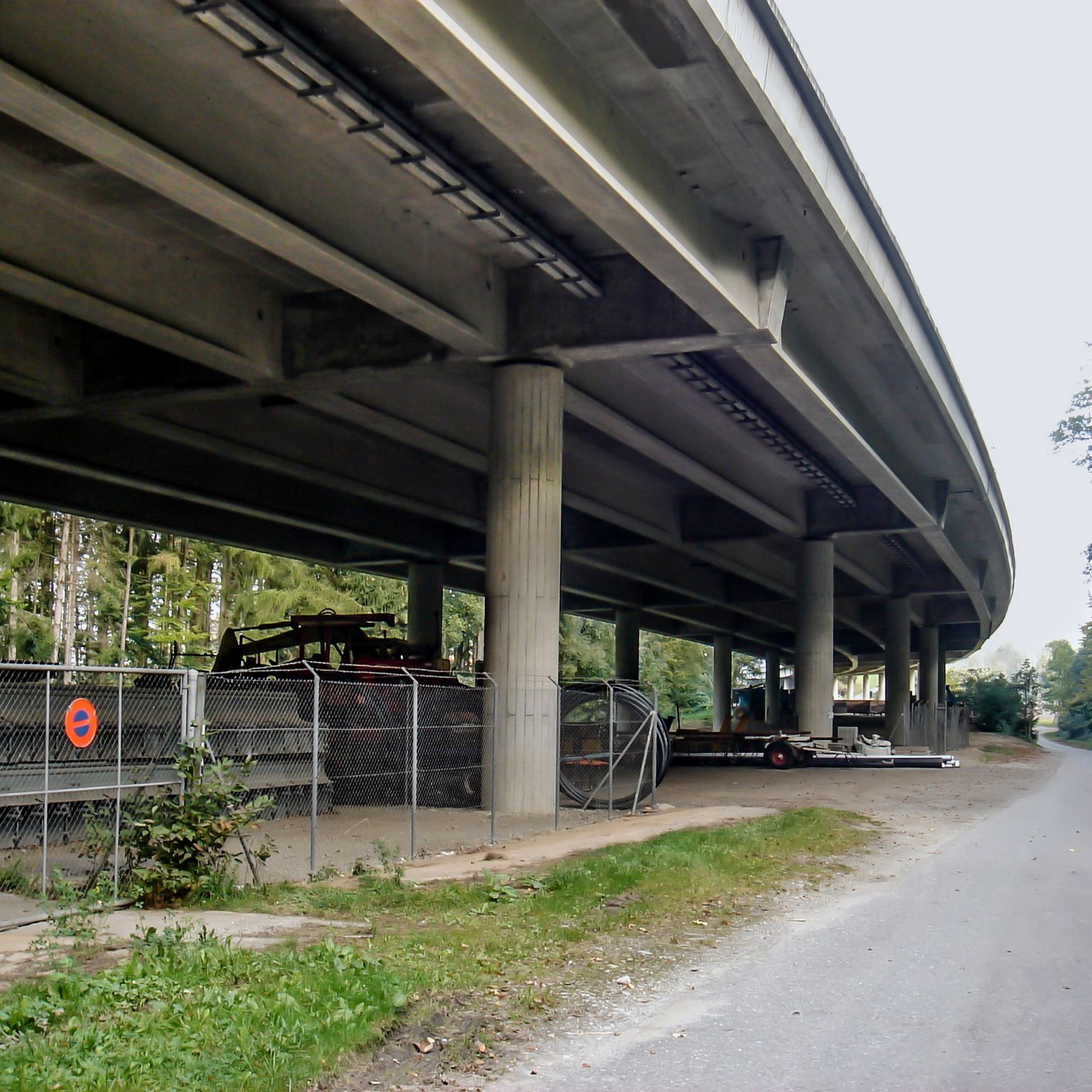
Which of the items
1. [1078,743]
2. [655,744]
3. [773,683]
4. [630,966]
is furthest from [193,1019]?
[773,683]

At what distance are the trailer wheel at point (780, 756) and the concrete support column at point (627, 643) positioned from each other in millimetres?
29936

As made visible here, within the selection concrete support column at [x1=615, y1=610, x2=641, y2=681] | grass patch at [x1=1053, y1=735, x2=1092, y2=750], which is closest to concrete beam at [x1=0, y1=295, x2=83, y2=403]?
concrete support column at [x1=615, y1=610, x2=641, y2=681]

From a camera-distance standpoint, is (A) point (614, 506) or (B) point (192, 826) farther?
(A) point (614, 506)

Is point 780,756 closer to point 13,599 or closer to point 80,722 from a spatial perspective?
point 13,599

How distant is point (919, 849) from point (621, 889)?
6293 mm

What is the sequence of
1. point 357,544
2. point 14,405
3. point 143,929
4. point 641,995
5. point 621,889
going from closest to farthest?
point 641,995 → point 143,929 → point 621,889 → point 14,405 → point 357,544

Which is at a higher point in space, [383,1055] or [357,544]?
[357,544]

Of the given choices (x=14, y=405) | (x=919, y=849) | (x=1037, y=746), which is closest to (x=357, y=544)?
(x=14, y=405)

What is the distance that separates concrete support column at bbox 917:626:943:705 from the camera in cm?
7375

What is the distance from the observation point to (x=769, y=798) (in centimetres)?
2439

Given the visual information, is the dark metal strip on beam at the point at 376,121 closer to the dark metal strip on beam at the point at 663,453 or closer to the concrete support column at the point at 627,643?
the dark metal strip on beam at the point at 663,453

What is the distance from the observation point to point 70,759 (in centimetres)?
1409

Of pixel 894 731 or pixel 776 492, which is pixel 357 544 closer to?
pixel 776 492

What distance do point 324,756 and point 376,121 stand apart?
948 centimetres
